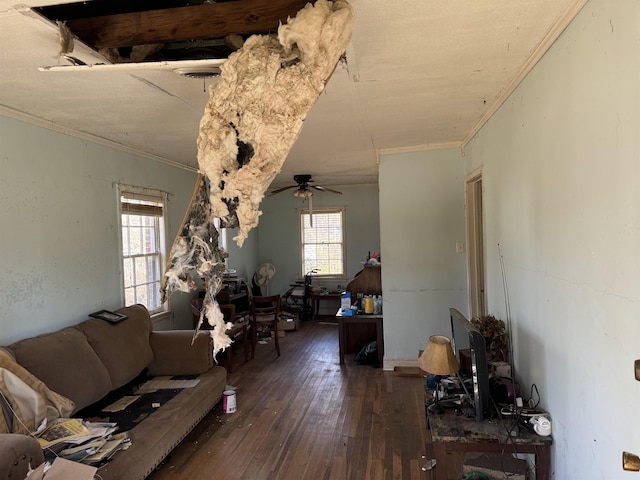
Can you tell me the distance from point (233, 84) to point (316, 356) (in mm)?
4233

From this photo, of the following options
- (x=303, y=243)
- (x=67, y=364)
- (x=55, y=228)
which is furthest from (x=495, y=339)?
(x=303, y=243)

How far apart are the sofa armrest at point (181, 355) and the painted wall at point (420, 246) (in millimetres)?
2023

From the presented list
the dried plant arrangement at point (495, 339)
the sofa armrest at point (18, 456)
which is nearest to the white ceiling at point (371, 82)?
the dried plant arrangement at point (495, 339)

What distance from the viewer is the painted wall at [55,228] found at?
267cm

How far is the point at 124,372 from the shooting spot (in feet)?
10.1

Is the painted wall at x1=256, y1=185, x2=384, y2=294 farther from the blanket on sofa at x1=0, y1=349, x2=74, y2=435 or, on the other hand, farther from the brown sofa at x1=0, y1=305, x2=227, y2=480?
the blanket on sofa at x1=0, y1=349, x2=74, y2=435

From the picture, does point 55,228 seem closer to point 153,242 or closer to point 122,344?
point 122,344

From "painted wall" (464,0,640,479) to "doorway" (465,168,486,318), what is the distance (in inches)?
66.0

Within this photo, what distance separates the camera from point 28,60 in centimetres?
192

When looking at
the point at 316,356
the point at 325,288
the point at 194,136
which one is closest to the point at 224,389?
the point at 316,356

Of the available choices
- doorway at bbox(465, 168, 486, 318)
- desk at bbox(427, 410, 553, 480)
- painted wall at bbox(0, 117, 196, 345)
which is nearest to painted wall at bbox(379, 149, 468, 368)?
doorway at bbox(465, 168, 486, 318)

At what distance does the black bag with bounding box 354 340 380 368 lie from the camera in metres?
4.62

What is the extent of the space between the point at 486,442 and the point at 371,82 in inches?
79.8

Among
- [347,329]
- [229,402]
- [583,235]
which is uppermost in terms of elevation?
[583,235]
